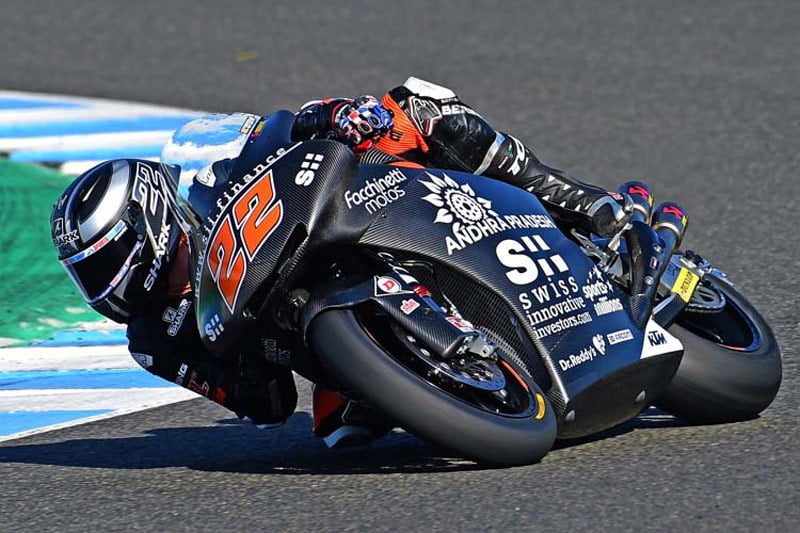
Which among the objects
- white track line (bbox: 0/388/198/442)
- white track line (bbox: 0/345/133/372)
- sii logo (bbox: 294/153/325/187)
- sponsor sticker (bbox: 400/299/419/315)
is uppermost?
sii logo (bbox: 294/153/325/187)

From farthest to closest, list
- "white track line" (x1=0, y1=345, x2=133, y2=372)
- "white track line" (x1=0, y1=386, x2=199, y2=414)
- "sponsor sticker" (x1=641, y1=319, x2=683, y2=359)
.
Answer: "white track line" (x1=0, y1=345, x2=133, y2=372)
"white track line" (x1=0, y1=386, x2=199, y2=414)
"sponsor sticker" (x1=641, y1=319, x2=683, y2=359)

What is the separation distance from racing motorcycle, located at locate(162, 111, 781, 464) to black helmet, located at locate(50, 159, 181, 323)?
92mm

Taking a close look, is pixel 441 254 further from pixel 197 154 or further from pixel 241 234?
pixel 197 154

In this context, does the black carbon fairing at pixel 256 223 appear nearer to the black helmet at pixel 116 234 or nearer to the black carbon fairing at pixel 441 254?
the black carbon fairing at pixel 441 254

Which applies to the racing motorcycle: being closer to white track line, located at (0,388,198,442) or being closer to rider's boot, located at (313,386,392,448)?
rider's boot, located at (313,386,392,448)

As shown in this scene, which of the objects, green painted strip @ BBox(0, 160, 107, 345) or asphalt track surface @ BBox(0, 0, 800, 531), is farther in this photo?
green painted strip @ BBox(0, 160, 107, 345)

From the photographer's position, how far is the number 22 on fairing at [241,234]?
4375 mm

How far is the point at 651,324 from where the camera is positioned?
480 cm

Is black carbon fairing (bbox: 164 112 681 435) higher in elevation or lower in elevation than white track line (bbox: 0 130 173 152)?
higher

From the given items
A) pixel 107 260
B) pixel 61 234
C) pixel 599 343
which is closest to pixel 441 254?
pixel 599 343

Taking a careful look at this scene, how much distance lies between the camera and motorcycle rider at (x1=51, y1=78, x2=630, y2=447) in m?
4.80

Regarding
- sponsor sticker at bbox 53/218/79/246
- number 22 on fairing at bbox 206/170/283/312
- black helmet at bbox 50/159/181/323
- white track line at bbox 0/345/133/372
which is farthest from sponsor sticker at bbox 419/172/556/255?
white track line at bbox 0/345/133/372

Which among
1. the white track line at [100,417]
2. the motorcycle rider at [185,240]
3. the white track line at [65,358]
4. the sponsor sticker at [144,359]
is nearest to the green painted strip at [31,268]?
the white track line at [65,358]

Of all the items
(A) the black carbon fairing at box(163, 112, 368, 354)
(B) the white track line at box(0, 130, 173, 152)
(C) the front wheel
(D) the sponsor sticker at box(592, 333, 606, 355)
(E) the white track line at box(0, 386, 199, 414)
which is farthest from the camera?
(B) the white track line at box(0, 130, 173, 152)
